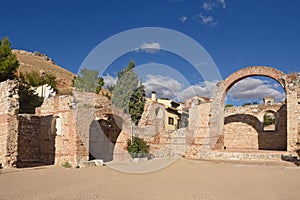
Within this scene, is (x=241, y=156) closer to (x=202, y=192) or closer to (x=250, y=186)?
(x=250, y=186)

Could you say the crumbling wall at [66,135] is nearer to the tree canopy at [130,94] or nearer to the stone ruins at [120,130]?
the stone ruins at [120,130]

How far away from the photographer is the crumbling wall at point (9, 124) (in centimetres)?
1102

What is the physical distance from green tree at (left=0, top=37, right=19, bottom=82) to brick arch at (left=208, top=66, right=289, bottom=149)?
1539cm

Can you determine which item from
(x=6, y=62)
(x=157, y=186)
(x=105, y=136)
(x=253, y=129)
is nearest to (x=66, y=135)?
(x=105, y=136)

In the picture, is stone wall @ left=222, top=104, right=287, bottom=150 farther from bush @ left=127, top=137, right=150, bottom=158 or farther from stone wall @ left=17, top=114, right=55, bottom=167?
stone wall @ left=17, top=114, right=55, bottom=167

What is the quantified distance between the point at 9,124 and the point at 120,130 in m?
6.12

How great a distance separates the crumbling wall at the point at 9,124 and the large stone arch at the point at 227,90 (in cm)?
1013

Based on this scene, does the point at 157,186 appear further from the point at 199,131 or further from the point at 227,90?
the point at 227,90

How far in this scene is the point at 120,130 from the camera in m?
15.7

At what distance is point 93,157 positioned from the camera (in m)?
14.4

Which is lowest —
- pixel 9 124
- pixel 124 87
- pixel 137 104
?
pixel 9 124

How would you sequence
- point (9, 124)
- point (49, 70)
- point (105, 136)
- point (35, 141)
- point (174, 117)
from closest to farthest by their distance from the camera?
point (9, 124) → point (35, 141) → point (105, 136) → point (174, 117) → point (49, 70)

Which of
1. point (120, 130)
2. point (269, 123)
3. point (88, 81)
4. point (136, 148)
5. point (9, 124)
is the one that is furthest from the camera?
point (88, 81)

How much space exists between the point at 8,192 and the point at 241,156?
35.4 feet
